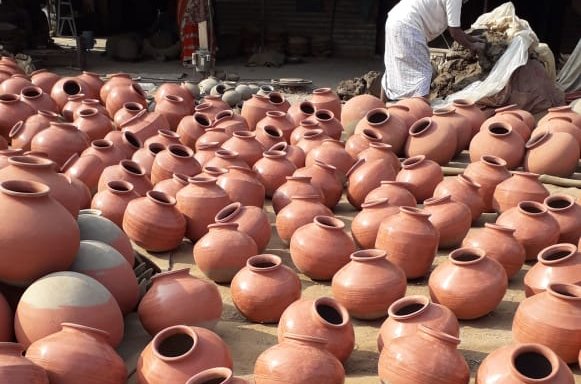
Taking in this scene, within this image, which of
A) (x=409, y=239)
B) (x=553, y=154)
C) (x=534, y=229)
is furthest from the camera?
(x=553, y=154)

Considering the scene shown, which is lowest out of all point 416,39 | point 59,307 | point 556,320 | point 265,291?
point 265,291

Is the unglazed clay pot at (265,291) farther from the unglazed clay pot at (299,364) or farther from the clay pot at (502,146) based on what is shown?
the clay pot at (502,146)

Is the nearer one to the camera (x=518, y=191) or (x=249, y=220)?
(x=249, y=220)

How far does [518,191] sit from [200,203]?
216cm

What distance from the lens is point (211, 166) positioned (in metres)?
4.88

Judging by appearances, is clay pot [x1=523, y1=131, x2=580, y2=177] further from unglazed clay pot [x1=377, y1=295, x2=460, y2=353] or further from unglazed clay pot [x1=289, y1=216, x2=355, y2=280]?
unglazed clay pot [x1=377, y1=295, x2=460, y2=353]

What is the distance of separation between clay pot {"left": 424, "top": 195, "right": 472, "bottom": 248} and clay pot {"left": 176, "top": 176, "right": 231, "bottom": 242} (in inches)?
52.1

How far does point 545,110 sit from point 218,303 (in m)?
5.24

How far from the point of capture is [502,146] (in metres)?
5.54

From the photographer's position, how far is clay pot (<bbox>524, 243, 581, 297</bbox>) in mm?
3322

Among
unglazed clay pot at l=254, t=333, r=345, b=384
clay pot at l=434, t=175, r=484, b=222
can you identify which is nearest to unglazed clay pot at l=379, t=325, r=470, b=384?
unglazed clay pot at l=254, t=333, r=345, b=384

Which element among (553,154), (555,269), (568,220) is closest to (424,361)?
(555,269)

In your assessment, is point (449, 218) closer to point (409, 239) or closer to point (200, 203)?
point (409, 239)

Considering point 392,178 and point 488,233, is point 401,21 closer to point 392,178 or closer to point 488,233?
point 392,178
